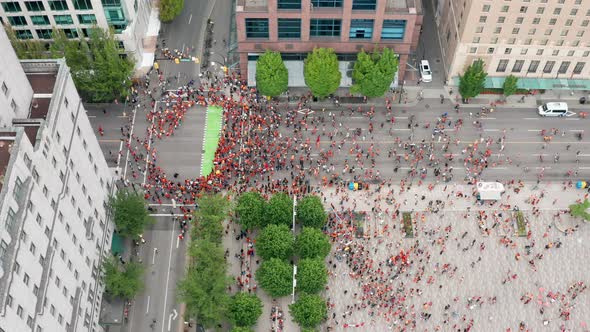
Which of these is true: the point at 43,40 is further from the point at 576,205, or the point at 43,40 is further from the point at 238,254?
the point at 576,205

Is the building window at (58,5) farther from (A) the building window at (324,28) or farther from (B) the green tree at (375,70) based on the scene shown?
(B) the green tree at (375,70)

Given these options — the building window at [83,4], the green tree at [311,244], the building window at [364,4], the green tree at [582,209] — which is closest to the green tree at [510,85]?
the green tree at [582,209]

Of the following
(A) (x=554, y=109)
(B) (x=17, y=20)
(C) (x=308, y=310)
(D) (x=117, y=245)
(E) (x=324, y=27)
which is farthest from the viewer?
(A) (x=554, y=109)

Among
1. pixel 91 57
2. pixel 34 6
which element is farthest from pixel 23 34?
pixel 91 57

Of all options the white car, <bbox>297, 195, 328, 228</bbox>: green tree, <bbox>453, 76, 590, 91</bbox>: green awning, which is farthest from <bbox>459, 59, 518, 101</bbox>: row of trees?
<bbox>297, 195, 328, 228</bbox>: green tree

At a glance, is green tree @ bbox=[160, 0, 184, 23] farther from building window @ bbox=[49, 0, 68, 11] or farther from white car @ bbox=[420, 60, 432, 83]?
white car @ bbox=[420, 60, 432, 83]

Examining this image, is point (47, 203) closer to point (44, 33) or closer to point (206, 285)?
point (206, 285)
